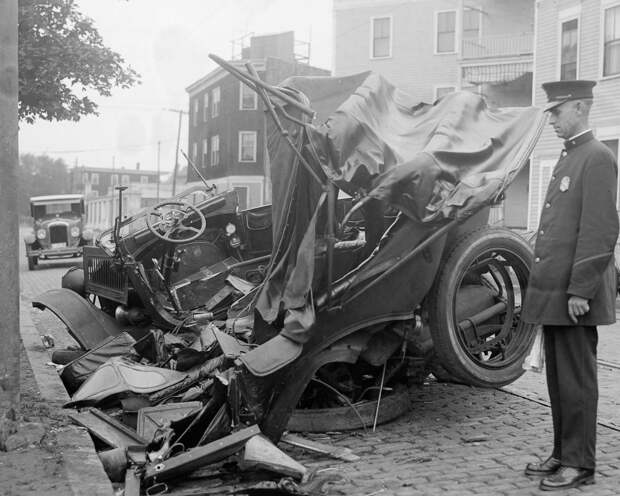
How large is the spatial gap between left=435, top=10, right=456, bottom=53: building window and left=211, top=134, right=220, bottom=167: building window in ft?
66.3

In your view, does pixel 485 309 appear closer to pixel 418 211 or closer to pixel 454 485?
pixel 418 211

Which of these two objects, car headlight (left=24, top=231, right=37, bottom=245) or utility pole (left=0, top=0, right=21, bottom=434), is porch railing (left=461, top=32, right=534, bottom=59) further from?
utility pole (left=0, top=0, right=21, bottom=434)

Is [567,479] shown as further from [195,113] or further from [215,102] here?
[195,113]

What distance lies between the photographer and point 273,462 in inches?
155

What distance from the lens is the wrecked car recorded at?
4617 mm

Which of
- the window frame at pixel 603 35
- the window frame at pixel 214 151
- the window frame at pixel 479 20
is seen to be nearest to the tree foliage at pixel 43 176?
the window frame at pixel 214 151

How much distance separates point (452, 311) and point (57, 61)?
781 centimetres

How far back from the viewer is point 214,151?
1875 inches

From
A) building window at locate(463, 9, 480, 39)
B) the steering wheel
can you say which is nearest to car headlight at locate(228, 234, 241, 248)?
the steering wheel

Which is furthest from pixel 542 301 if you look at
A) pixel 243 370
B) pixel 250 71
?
pixel 250 71

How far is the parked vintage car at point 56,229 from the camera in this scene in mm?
23505

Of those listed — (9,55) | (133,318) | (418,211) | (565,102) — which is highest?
(9,55)

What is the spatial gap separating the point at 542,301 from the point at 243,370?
180 centimetres

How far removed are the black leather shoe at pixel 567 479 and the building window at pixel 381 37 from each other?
1105 inches
